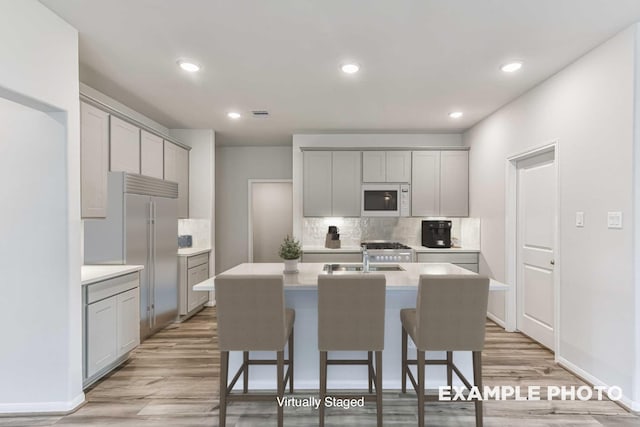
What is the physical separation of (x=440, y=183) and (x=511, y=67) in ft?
7.59

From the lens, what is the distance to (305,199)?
5.09 metres

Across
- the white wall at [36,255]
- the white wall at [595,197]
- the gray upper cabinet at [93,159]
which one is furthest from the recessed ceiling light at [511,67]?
the gray upper cabinet at [93,159]

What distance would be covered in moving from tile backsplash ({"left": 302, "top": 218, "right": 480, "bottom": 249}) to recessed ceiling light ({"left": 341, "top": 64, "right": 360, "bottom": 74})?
273 cm


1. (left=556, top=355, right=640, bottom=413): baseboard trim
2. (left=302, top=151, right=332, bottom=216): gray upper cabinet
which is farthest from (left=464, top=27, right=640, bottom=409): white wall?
(left=302, top=151, right=332, bottom=216): gray upper cabinet

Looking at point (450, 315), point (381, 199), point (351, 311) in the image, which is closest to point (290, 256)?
point (351, 311)

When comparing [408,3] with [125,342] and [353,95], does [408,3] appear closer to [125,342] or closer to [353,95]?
[353,95]

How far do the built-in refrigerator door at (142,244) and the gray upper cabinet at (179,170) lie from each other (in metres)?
0.81

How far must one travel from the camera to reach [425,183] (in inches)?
201

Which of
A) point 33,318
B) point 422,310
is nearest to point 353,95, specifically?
point 422,310

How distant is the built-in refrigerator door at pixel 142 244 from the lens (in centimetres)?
344

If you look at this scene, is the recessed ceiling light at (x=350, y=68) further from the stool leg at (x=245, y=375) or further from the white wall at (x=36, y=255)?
the stool leg at (x=245, y=375)

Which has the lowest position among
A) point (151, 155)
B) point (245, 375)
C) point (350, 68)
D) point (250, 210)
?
point (245, 375)

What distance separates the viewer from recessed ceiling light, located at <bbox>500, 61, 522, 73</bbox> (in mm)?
2879

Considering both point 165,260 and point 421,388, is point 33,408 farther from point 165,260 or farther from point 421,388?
point 421,388
